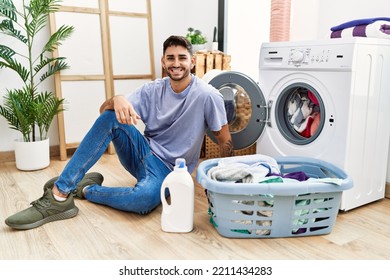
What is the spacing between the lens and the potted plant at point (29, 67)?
267 cm

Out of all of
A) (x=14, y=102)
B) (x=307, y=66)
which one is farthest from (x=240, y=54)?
(x=14, y=102)

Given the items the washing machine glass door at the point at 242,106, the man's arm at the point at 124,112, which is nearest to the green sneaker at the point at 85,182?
the man's arm at the point at 124,112

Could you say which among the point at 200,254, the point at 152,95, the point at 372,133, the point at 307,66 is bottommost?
the point at 200,254

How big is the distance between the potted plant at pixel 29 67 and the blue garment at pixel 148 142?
92cm

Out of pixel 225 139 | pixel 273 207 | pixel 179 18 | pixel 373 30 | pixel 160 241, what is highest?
pixel 179 18

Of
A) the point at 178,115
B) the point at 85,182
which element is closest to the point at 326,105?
the point at 178,115

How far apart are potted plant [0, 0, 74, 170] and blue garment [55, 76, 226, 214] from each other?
0.92 meters

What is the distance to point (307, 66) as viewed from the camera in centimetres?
203

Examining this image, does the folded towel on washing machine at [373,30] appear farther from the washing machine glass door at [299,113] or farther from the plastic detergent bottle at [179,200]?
the plastic detergent bottle at [179,200]

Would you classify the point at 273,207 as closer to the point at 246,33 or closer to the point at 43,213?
the point at 43,213

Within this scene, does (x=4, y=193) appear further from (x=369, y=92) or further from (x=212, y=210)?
(x=369, y=92)

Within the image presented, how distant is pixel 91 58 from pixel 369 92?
6.91ft

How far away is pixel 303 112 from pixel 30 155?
6.11 feet

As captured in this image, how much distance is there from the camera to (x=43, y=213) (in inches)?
70.6
